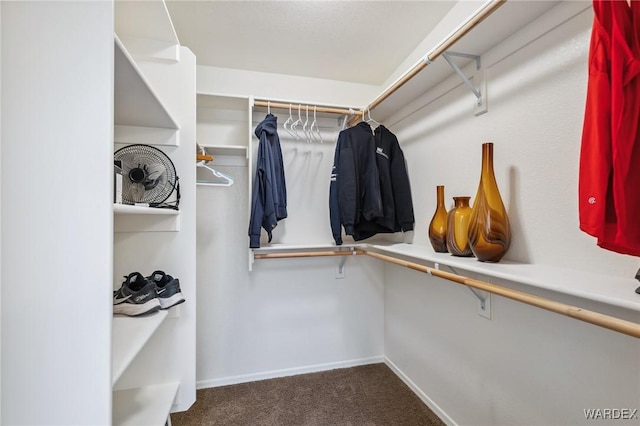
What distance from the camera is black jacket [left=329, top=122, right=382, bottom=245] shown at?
180cm

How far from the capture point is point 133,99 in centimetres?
111

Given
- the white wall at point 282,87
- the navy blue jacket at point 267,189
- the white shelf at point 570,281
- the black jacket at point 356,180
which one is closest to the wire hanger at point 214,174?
the navy blue jacket at point 267,189

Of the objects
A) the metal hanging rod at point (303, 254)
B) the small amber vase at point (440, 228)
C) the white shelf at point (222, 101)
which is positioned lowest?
the metal hanging rod at point (303, 254)

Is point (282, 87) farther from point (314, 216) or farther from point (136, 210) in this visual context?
point (136, 210)

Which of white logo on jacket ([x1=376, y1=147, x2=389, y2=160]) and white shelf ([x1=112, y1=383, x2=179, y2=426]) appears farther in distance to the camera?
white logo on jacket ([x1=376, y1=147, x2=389, y2=160])

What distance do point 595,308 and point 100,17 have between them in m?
1.63

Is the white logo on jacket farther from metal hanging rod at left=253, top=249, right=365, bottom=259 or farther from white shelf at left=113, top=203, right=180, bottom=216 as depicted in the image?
white shelf at left=113, top=203, right=180, bottom=216

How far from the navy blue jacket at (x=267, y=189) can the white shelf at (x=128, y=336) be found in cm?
73

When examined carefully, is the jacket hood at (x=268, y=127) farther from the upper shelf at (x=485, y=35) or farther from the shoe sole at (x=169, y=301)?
the shoe sole at (x=169, y=301)

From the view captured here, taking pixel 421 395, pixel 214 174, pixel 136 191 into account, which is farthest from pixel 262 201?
pixel 421 395

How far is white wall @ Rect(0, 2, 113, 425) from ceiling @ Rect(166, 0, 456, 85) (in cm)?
112

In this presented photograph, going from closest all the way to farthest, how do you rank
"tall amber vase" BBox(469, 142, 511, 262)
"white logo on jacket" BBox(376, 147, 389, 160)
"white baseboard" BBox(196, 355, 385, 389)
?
"tall amber vase" BBox(469, 142, 511, 262) < "white logo on jacket" BBox(376, 147, 389, 160) < "white baseboard" BBox(196, 355, 385, 389)

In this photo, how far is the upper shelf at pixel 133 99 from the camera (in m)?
0.85

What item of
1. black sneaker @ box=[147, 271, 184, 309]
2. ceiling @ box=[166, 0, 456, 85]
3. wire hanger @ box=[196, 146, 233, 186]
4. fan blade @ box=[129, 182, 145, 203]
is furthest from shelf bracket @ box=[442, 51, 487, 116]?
black sneaker @ box=[147, 271, 184, 309]
